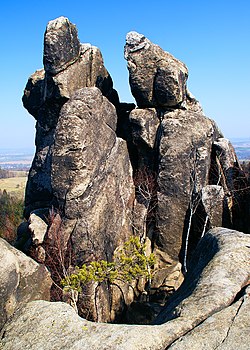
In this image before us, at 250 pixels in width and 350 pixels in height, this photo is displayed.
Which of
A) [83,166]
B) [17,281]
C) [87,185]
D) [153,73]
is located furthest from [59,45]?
[17,281]

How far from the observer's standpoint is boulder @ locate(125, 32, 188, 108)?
2427 centimetres

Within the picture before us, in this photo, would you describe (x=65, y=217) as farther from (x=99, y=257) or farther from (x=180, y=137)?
(x=180, y=137)

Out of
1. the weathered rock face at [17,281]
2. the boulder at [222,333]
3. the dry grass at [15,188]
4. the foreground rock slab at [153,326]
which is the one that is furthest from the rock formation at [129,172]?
the dry grass at [15,188]

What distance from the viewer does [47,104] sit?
26828mm

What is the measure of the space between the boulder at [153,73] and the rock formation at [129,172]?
7 cm

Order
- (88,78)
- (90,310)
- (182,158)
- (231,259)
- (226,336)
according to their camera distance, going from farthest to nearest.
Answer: (88,78), (182,158), (90,310), (231,259), (226,336)

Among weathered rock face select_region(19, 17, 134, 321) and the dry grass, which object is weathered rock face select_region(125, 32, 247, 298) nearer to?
weathered rock face select_region(19, 17, 134, 321)

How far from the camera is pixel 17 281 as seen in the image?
8.25 metres

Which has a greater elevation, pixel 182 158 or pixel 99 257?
pixel 182 158

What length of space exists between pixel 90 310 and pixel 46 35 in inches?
692

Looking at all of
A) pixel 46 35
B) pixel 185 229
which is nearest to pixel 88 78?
pixel 46 35

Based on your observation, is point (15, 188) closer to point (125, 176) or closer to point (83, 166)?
point (125, 176)

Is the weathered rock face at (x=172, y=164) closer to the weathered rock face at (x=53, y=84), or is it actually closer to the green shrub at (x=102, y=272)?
the weathered rock face at (x=53, y=84)

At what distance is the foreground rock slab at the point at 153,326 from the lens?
5.71 m
